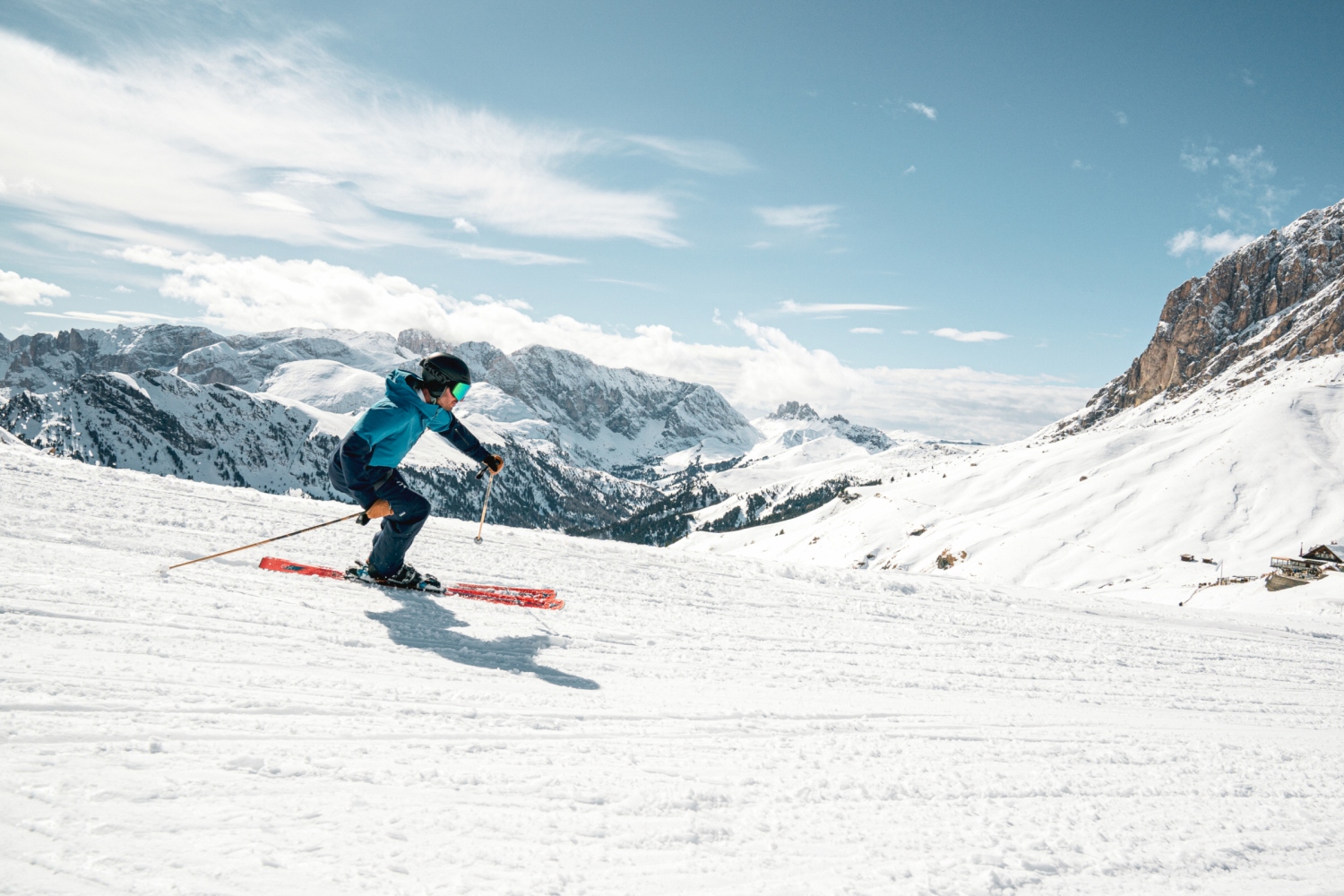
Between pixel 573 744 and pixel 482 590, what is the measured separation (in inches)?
153

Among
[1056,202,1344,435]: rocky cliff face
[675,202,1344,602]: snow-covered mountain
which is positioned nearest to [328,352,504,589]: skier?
[675,202,1344,602]: snow-covered mountain

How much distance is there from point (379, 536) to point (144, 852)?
509 centimetres

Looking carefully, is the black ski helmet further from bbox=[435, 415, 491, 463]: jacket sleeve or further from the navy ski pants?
the navy ski pants

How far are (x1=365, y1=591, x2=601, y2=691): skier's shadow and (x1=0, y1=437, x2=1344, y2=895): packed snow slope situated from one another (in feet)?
0.13

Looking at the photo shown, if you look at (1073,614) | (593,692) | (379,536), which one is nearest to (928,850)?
(593,692)

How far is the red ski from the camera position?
711cm

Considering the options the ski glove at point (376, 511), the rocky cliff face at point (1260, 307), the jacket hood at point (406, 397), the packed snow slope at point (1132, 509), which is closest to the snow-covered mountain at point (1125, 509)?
the packed snow slope at point (1132, 509)

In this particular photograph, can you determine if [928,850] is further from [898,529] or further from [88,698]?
[898,529]

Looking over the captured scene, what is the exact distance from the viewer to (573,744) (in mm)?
4145

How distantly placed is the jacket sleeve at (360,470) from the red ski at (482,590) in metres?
0.97

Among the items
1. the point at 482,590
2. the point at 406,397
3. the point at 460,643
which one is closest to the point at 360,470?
the point at 406,397

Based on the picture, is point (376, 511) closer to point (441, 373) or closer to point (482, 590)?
point (482, 590)

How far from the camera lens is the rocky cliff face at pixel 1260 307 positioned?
170 m

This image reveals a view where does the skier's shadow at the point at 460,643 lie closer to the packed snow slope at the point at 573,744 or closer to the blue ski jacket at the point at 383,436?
the packed snow slope at the point at 573,744
